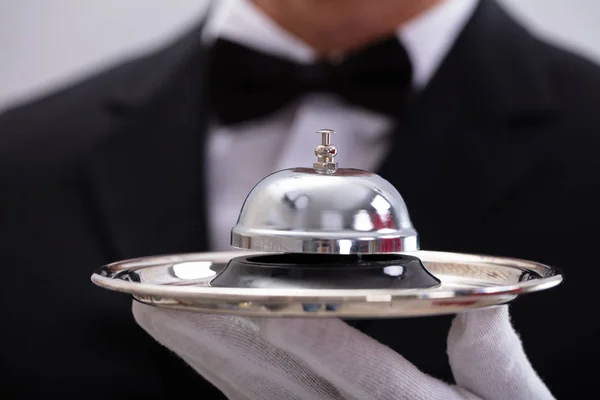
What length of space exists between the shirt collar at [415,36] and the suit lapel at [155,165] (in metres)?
0.12

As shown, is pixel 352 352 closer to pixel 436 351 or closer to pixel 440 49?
pixel 436 351

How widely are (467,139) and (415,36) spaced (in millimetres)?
207

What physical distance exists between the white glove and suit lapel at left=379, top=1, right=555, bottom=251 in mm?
422

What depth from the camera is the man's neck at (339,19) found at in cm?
111

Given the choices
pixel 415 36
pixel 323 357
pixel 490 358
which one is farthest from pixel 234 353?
pixel 415 36

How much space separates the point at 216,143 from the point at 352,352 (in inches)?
31.5

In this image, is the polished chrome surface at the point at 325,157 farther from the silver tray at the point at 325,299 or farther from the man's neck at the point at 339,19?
the man's neck at the point at 339,19

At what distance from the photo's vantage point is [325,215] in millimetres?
547

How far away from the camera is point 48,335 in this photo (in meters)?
1.26

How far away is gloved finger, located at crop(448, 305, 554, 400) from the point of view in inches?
24.1

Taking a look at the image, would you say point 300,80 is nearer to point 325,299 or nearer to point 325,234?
point 325,234

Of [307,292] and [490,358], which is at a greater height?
[307,292]

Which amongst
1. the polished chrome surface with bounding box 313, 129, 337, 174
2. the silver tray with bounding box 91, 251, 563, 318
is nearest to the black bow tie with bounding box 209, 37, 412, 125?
the polished chrome surface with bounding box 313, 129, 337, 174

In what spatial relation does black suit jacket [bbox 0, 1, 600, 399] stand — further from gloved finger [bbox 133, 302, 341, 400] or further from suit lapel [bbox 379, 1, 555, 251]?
gloved finger [bbox 133, 302, 341, 400]
